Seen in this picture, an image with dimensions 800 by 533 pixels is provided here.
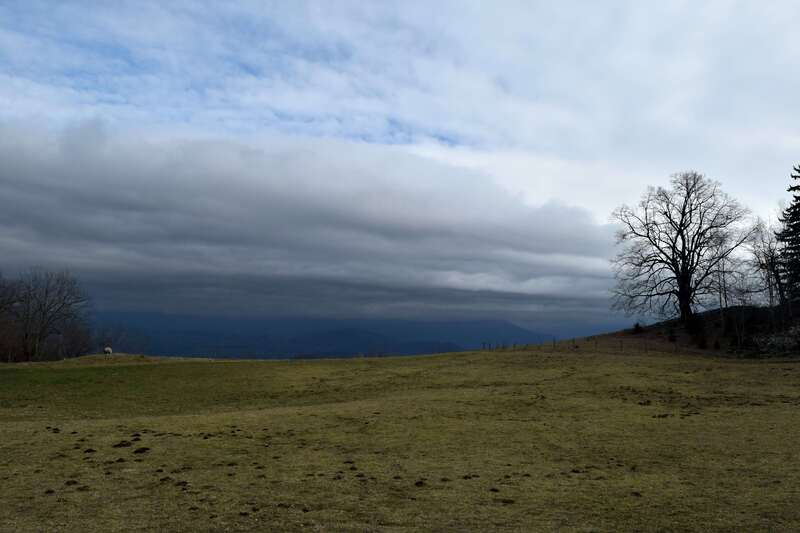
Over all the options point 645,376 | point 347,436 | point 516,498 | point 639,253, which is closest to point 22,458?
point 347,436

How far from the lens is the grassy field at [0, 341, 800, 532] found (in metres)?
10.3

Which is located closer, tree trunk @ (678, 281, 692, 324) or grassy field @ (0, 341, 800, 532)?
grassy field @ (0, 341, 800, 532)

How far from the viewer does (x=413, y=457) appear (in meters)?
15.4

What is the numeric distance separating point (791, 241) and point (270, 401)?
2297 inches

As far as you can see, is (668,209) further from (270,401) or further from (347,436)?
(347,436)

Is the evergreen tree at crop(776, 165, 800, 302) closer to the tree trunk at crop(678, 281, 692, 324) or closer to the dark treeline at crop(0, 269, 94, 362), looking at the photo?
the tree trunk at crop(678, 281, 692, 324)

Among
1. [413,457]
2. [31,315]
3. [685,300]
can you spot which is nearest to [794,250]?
[685,300]

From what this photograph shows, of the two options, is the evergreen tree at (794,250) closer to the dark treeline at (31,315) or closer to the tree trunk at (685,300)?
the tree trunk at (685,300)

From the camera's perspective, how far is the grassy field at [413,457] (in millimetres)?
10297

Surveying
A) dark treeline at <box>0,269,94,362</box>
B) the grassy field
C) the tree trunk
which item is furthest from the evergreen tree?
dark treeline at <box>0,269,94,362</box>

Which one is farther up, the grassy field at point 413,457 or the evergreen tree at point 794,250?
the evergreen tree at point 794,250

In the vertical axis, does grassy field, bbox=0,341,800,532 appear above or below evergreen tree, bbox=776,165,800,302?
below

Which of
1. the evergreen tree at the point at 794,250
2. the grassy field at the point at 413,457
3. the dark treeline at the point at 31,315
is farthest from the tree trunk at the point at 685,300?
the dark treeline at the point at 31,315

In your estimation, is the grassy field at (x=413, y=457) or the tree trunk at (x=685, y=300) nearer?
the grassy field at (x=413, y=457)
